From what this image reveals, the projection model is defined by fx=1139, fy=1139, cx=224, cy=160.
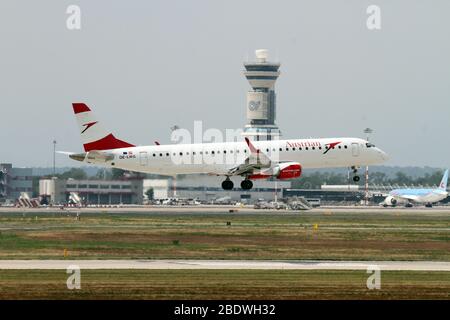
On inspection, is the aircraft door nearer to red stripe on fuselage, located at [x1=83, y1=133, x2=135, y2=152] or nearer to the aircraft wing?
the aircraft wing

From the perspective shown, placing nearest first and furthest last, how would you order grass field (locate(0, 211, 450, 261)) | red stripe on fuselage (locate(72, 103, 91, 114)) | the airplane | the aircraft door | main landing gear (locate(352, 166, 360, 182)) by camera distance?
grass field (locate(0, 211, 450, 261)) < the airplane < red stripe on fuselage (locate(72, 103, 91, 114)) < the aircraft door < main landing gear (locate(352, 166, 360, 182))

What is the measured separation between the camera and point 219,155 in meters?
106

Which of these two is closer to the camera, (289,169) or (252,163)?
(289,169)

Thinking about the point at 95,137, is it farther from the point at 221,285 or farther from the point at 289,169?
the point at 221,285

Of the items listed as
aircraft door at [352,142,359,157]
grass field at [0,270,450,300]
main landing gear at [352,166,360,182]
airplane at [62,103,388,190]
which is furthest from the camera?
main landing gear at [352,166,360,182]

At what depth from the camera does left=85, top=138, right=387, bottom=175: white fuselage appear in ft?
342

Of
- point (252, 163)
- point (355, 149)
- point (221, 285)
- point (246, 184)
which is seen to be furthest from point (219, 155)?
point (221, 285)

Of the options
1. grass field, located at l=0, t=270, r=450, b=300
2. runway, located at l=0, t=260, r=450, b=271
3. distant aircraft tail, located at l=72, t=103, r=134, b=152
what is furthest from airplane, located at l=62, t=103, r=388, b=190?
grass field, located at l=0, t=270, r=450, b=300

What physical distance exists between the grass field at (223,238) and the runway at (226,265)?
10.3ft

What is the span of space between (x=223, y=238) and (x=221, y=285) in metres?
33.3

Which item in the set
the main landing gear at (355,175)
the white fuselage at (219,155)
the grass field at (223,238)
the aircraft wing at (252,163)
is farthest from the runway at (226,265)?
the main landing gear at (355,175)

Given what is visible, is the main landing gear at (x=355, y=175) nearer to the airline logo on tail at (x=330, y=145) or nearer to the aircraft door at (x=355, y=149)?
the aircraft door at (x=355, y=149)

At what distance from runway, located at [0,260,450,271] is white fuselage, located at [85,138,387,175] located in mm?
33891
